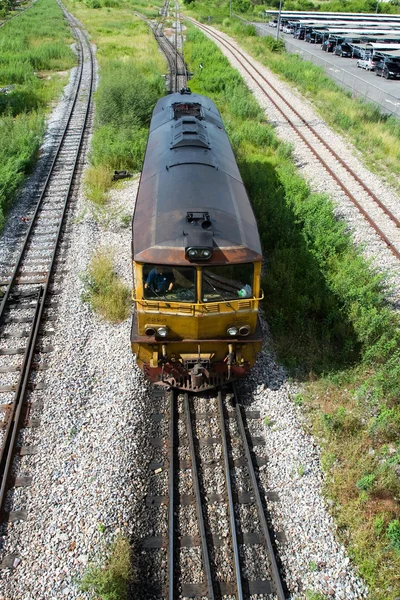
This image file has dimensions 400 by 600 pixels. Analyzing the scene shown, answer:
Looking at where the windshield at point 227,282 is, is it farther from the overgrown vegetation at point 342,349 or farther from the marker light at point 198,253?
the overgrown vegetation at point 342,349

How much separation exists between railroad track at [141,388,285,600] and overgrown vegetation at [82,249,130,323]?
2.54m

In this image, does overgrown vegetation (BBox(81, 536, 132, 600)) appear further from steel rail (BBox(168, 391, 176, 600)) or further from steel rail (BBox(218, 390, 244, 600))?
steel rail (BBox(218, 390, 244, 600))

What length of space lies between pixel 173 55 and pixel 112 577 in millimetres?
39483

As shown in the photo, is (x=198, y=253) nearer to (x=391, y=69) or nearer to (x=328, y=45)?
(x=391, y=69)

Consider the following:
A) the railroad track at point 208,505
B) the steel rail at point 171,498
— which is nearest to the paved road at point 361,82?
the railroad track at point 208,505

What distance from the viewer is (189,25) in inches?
2137

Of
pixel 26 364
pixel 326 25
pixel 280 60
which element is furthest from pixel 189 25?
pixel 26 364

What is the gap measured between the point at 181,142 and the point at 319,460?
22.2 feet

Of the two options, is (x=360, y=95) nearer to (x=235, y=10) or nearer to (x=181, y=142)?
(x=181, y=142)

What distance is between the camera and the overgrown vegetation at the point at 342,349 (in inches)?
251

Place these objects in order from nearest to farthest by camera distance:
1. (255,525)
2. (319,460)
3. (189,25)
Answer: (255,525) → (319,460) → (189,25)

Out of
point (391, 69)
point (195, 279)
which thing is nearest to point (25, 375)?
point (195, 279)

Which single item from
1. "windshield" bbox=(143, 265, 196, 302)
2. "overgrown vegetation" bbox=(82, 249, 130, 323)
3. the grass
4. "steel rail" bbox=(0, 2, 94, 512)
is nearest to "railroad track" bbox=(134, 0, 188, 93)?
the grass

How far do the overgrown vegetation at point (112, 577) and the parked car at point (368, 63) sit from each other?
3986 centimetres
